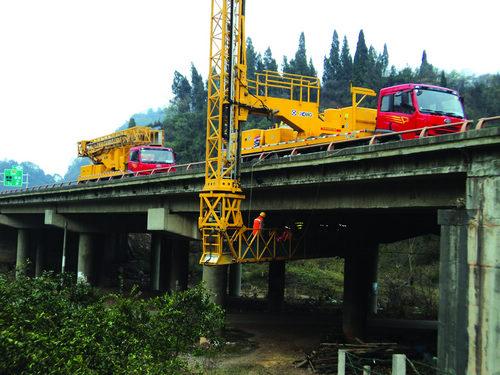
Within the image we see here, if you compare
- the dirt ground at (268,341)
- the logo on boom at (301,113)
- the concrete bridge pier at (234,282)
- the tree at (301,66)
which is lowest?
the dirt ground at (268,341)

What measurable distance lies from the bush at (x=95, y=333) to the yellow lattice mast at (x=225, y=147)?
521 centimetres

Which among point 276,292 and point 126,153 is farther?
point 126,153

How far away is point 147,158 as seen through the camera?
128 feet

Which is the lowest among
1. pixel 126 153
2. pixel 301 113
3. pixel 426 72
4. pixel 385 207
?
pixel 385 207

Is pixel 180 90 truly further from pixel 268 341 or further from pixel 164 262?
pixel 268 341

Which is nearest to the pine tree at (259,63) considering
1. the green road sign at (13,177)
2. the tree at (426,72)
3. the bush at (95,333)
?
the tree at (426,72)

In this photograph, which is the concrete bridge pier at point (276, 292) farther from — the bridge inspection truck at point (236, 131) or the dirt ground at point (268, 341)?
the bridge inspection truck at point (236, 131)

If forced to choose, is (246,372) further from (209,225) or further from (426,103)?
(426,103)

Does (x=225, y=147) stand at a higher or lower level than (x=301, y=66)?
lower

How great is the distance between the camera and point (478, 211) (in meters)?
13.4

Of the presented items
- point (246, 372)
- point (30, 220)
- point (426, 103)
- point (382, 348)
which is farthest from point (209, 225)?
point (30, 220)

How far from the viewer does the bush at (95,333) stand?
1141cm

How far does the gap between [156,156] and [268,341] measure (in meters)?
18.7

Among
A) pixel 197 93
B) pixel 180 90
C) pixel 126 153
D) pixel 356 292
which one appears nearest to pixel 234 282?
pixel 126 153
